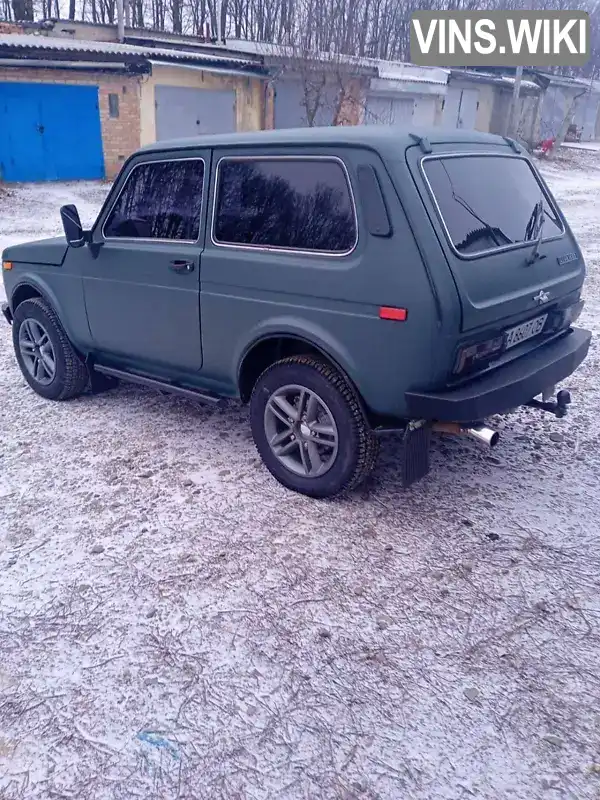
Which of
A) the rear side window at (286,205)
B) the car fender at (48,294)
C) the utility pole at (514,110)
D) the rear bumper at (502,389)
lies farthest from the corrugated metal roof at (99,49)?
the rear bumper at (502,389)

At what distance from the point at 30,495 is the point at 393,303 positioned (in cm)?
235

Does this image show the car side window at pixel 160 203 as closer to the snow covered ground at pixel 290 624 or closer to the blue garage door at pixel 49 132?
the snow covered ground at pixel 290 624

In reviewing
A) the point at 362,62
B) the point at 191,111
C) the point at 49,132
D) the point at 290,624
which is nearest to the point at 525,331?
the point at 290,624

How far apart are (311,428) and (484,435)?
37.1 inches

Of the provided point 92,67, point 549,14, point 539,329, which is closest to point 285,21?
point 549,14

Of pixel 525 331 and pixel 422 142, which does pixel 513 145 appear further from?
pixel 525 331

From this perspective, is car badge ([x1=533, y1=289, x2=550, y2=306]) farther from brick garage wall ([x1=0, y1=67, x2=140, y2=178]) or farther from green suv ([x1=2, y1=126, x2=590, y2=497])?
brick garage wall ([x1=0, y1=67, x2=140, y2=178])

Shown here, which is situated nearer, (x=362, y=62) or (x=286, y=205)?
(x=286, y=205)

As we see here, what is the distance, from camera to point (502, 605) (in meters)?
3.00

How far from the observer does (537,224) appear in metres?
3.82

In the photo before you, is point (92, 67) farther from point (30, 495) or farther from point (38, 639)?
point (38, 639)

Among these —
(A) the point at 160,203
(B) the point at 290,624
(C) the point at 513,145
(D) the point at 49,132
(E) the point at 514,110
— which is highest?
(C) the point at 513,145

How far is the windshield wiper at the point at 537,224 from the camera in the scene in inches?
142

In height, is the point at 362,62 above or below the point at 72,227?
above
